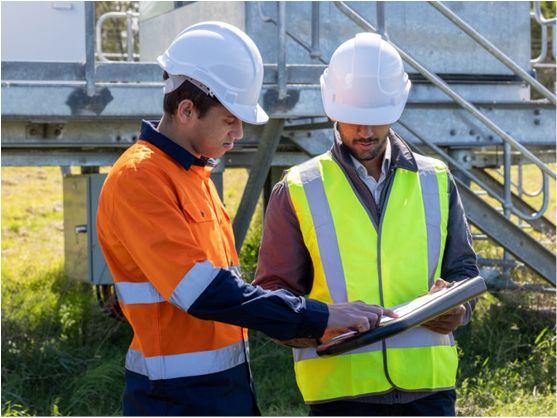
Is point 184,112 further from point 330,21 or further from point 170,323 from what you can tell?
point 330,21

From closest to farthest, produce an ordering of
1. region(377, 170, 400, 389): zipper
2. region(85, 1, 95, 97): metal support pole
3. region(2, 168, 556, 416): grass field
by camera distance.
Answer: region(377, 170, 400, 389): zipper, region(85, 1, 95, 97): metal support pole, region(2, 168, 556, 416): grass field

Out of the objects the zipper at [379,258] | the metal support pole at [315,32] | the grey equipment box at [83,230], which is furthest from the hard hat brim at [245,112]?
the grey equipment box at [83,230]

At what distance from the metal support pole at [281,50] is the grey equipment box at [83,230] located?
71.7 inches

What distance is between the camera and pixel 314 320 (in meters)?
2.69

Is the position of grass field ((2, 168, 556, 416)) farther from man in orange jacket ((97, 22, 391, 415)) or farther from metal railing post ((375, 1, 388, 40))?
man in orange jacket ((97, 22, 391, 415))

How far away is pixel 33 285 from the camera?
28.3 ft

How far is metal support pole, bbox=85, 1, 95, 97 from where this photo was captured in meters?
4.86

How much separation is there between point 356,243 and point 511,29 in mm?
4460

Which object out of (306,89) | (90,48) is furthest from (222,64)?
(306,89)

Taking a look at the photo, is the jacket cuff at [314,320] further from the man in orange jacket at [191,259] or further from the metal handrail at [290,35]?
the metal handrail at [290,35]

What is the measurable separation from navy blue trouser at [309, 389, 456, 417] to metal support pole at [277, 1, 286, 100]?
2498 mm

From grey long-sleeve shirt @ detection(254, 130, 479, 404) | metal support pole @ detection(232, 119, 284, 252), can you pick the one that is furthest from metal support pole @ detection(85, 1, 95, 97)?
grey long-sleeve shirt @ detection(254, 130, 479, 404)

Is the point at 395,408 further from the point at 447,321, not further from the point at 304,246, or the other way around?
the point at 304,246

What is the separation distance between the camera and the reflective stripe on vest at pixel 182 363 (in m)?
2.66
